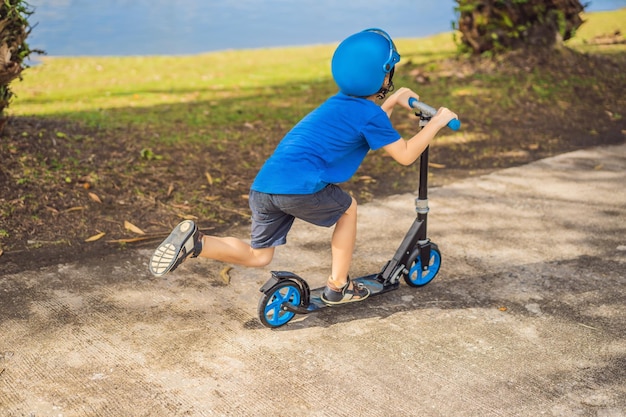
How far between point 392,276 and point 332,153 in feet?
2.71

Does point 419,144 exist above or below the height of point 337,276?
above

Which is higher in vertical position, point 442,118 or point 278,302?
point 442,118

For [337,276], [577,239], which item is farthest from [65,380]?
[577,239]

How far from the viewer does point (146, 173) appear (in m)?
5.57

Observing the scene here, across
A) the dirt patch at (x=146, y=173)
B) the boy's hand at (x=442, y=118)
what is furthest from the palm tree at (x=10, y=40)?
the boy's hand at (x=442, y=118)

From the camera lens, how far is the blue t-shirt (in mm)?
3395

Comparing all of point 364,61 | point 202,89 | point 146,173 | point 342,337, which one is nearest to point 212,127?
point 146,173

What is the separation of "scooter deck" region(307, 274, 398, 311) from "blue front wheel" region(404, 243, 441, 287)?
126 mm

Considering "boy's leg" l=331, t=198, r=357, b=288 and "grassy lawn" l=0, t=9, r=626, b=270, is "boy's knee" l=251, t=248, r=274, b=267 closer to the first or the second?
"boy's leg" l=331, t=198, r=357, b=288

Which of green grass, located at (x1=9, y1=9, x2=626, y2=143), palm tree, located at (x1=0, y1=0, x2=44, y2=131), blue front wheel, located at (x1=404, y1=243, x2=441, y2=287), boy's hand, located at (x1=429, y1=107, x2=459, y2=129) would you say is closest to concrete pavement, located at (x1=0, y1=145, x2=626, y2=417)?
blue front wheel, located at (x1=404, y1=243, x2=441, y2=287)

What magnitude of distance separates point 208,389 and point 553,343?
1.60 metres

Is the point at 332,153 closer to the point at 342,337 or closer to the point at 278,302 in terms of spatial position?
the point at 278,302

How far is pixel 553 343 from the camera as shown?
134 inches

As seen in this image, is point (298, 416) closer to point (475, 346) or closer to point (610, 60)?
point (475, 346)
